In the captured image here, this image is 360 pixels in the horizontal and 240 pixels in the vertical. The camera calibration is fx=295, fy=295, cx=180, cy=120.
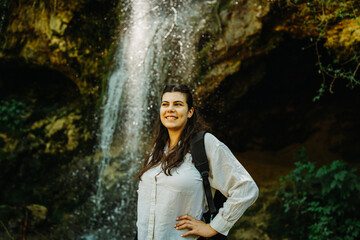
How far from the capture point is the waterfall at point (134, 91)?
16.5 ft

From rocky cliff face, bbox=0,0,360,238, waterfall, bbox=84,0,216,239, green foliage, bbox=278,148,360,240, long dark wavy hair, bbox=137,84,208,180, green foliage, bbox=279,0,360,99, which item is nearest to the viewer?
long dark wavy hair, bbox=137,84,208,180

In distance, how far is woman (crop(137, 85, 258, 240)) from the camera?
1526mm

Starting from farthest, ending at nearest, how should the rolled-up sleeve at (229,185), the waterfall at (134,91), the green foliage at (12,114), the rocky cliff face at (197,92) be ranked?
the green foliage at (12,114) < the waterfall at (134,91) < the rocky cliff face at (197,92) < the rolled-up sleeve at (229,185)

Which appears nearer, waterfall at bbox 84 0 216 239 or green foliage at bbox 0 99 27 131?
waterfall at bbox 84 0 216 239

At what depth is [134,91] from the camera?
5273 mm

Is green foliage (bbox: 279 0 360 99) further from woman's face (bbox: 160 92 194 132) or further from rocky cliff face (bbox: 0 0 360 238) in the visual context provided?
woman's face (bbox: 160 92 194 132)

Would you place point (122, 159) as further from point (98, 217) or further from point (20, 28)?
point (20, 28)

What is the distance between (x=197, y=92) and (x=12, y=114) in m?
4.19

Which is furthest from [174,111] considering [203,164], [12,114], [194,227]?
[12,114]

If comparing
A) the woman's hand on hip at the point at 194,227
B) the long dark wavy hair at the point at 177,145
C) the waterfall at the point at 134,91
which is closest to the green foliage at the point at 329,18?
the waterfall at the point at 134,91

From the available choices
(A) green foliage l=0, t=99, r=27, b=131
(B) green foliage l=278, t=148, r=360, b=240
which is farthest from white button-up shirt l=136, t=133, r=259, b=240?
(A) green foliage l=0, t=99, r=27, b=131

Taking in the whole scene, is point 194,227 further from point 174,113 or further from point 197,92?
point 197,92

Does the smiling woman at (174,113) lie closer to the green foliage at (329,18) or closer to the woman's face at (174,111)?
the woman's face at (174,111)

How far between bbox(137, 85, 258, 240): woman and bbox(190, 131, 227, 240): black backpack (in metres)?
0.03
